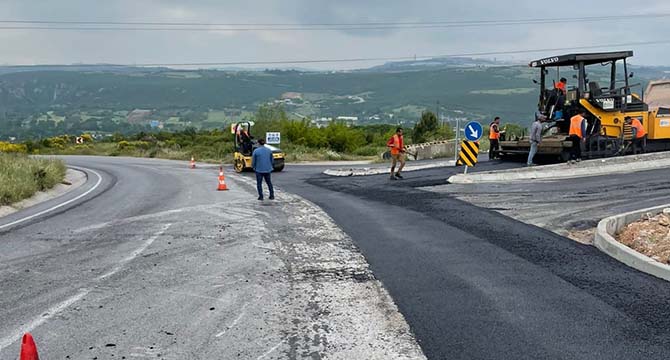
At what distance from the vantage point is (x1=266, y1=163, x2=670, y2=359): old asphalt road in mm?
5543

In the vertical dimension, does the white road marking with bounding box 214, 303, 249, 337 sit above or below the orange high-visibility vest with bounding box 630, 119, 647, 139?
below

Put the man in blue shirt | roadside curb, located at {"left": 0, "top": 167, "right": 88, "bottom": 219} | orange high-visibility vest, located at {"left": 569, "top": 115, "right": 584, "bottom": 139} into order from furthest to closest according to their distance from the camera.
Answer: orange high-visibility vest, located at {"left": 569, "top": 115, "right": 584, "bottom": 139}, the man in blue shirt, roadside curb, located at {"left": 0, "top": 167, "right": 88, "bottom": 219}

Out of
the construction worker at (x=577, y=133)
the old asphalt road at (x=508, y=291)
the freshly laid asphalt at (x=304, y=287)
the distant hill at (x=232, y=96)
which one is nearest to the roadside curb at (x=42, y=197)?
the freshly laid asphalt at (x=304, y=287)

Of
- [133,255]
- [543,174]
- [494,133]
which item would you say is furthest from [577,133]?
[133,255]

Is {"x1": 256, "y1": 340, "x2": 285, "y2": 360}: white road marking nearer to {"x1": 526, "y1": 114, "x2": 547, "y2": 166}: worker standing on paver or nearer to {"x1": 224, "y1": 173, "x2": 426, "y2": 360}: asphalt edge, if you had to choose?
{"x1": 224, "y1": 173, "x2": 426, "y2": 360}: asphalt edge

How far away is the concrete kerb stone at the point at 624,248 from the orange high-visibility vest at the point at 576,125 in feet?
27.3

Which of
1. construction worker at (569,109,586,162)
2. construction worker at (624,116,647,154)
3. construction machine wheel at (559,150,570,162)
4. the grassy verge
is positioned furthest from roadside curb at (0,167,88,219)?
construction worker at (624,116,647,154)

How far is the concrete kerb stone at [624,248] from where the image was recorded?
25.5 feet

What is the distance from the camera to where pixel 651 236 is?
31.3ft

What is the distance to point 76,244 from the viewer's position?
35.1 feet

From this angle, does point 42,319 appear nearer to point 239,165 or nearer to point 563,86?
point 563,86

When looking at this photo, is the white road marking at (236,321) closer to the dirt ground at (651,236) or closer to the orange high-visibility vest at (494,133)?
the dirt ground at (651,236)

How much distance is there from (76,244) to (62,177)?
17.7 meters

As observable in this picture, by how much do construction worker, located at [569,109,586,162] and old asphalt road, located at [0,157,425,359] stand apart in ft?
34.0
